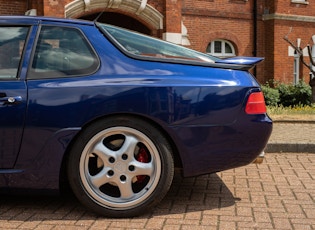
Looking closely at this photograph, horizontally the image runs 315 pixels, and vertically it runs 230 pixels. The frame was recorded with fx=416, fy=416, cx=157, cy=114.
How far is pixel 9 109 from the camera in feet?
10.1

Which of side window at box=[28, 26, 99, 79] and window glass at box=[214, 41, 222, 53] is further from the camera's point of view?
window glass at box=[214, 41, 222, 53]

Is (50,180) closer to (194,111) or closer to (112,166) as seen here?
(112,166)

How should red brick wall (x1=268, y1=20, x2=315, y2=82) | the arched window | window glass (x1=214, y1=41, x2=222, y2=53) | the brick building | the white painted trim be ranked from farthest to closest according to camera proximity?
1. red brick wall (x1=268, y1=20, x2=315, y2=82)
2. the white painted trim
3. window glass (x1=214, y1=41, x2=222, y2=53)
4. the arched window
5. the brick building

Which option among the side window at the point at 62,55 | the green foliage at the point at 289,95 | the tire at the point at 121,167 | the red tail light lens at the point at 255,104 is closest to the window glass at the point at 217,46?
the green foliage at the point at 289,95

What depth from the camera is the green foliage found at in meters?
14.5

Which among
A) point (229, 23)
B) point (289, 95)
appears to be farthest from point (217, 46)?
point (289, 95)

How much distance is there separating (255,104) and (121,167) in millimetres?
1153

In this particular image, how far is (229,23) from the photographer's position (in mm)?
16578

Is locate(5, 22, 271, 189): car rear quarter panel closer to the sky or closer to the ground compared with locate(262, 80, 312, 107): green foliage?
closer to the sky

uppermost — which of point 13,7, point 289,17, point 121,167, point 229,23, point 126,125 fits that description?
point 289,17

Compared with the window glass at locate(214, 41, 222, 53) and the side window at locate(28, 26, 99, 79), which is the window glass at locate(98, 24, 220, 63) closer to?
the side window at locate(28, 26, 99, 79)

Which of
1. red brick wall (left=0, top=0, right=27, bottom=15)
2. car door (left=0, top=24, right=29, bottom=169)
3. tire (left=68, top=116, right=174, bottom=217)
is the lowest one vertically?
tire (left=68, top=116, right=174, bottom=217)

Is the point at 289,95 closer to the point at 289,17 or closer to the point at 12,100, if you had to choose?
the point at 289,17

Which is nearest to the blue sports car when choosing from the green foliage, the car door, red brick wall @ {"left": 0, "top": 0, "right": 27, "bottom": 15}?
the car door
